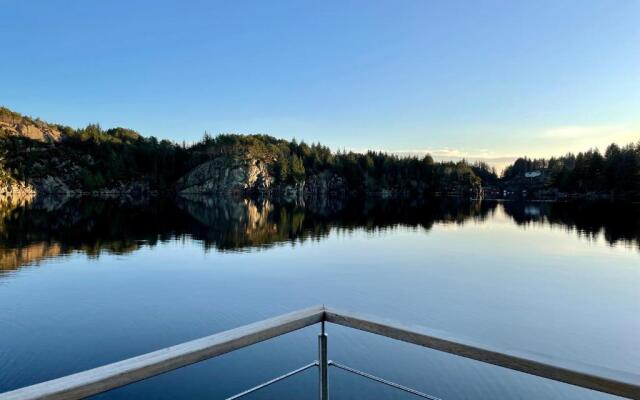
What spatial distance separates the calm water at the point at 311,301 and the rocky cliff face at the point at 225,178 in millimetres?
141397

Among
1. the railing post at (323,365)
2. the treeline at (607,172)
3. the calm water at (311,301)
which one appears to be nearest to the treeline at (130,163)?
the treeline at (607,172)

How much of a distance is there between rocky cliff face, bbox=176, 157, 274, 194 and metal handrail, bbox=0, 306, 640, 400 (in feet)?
601

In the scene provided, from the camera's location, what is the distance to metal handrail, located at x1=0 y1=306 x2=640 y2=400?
213 centimetres

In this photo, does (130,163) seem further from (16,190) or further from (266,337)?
(266,337)

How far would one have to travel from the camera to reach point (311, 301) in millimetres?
19516

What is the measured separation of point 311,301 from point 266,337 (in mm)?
16909

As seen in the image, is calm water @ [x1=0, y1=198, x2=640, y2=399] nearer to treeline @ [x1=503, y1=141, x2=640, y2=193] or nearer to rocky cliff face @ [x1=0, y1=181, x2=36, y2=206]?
treeline @ [x1=503, y1=141, x2=640, y2=193]

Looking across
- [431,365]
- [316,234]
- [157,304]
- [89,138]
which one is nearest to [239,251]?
[316,234]

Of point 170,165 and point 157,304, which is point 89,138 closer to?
point 170,165

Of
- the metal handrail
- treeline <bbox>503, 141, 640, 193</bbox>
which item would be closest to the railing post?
the metal handrail

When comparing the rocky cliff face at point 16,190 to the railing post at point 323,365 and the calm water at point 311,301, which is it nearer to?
the calm water at point 311,301

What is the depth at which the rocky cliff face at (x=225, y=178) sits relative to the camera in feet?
602

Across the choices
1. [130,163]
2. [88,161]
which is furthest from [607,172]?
[88,161]

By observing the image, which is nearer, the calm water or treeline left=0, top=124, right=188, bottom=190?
the calm water
